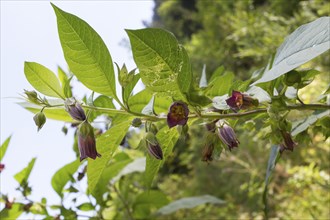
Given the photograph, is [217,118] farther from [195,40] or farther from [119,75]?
[195,40]

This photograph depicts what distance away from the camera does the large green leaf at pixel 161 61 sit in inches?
12.7

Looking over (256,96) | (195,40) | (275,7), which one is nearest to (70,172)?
(256,96)

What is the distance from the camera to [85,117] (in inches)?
14.9

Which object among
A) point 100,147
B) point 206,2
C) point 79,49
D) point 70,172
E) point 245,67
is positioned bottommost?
point 245,67

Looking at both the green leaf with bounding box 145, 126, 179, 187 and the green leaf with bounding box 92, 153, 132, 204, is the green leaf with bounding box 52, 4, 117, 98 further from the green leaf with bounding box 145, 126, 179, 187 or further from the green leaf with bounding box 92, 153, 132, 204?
the green leaf with bounding box 92, 153, 132, 204

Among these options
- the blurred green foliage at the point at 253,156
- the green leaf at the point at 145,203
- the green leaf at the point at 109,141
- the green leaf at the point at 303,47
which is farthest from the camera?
the blurred green foliage at the point at 253,156

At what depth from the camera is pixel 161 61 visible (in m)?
0.34

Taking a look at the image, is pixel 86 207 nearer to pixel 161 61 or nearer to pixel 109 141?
pixel 109 141

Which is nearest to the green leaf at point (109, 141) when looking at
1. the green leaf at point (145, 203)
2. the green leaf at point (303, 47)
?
the green leaf at point (303, 47)

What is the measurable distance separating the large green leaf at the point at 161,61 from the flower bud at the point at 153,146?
49mm

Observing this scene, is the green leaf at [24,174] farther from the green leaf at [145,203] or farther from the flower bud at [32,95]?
the flower bud at [32,95]

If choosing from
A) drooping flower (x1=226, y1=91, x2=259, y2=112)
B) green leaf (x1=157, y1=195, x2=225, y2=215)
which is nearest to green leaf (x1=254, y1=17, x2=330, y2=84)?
drooping flower (x1=226, y1=91, x2=259, y2=112)

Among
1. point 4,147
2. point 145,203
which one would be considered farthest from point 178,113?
point 145,203

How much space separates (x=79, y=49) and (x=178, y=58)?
9cm
